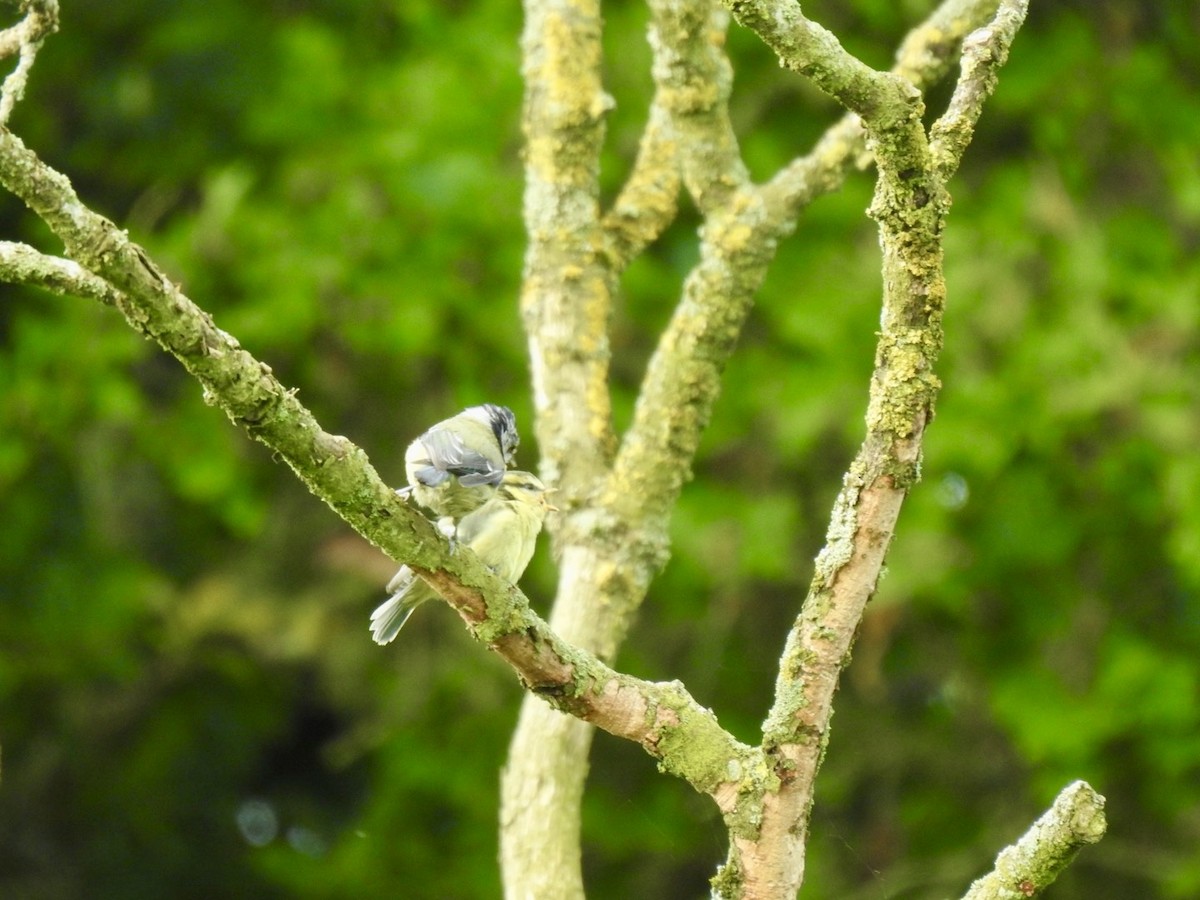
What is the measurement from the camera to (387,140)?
4949 mm

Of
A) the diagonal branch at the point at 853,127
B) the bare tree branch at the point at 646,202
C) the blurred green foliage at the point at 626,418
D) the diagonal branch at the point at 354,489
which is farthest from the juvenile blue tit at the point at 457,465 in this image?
the blurred green foliage at the point at 626,418

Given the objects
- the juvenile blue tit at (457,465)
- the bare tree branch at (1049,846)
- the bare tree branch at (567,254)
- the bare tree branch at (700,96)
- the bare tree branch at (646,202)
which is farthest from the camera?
the bare tree branch at (646,202)

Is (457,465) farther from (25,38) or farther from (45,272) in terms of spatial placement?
(25,38)

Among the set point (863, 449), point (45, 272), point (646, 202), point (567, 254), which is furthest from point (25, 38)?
point (646, 202)

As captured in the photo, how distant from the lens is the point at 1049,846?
60.5 inches

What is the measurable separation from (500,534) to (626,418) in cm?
218

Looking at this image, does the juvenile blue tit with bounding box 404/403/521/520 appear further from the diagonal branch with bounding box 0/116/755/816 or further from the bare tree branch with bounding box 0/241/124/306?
the bare tree branch with bounding box 0/241/124/306

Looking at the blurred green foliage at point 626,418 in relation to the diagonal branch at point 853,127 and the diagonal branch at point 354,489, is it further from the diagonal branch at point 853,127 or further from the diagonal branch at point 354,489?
the diagonal branch at point 354,489

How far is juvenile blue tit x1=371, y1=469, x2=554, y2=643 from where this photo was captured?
7.92 feet

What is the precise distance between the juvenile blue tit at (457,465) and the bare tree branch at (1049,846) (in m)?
0.89

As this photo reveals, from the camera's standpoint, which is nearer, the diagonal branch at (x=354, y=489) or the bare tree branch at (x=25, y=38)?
the diagonal branch at (x=354, y=489)

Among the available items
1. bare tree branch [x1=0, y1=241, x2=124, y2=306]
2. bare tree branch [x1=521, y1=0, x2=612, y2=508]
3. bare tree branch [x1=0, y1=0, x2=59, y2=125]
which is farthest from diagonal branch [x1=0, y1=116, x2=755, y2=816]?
bare tree branch [x1=521, y1=0, x2=612, y2=508]

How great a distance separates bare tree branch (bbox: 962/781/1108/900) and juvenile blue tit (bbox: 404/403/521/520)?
89cm

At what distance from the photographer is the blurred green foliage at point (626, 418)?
458cm
